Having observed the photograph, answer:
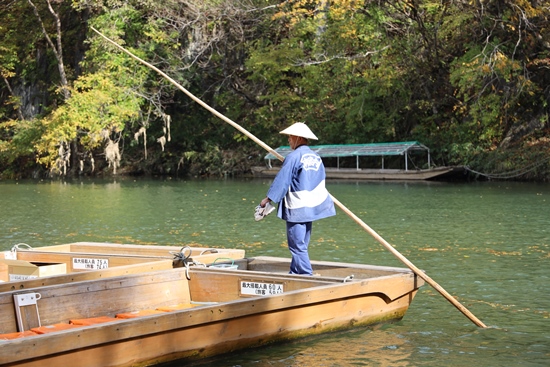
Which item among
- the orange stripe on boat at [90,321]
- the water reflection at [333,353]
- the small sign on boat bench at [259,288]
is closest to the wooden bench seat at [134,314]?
the orange stripe on boat at [90,321]

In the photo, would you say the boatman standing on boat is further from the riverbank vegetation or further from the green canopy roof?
the green canopy roof

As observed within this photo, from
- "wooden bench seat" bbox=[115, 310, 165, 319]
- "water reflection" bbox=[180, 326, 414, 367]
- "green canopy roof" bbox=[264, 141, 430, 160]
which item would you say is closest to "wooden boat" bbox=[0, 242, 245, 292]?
"wooden bench seat" bbox=[115, 310, 165, 319]

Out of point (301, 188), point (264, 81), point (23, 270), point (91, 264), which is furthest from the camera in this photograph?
point (264, 81)

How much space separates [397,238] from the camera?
16.8 meters

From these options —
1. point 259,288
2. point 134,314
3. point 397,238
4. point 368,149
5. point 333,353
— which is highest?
point 368,149

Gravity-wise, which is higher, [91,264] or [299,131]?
[299,131]

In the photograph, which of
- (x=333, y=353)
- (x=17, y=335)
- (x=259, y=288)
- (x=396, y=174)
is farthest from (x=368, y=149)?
(x=17, y=335)

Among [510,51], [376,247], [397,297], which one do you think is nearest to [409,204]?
[376,247]

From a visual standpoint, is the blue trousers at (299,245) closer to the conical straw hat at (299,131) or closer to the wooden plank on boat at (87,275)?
the conical straw hat at (299,131)

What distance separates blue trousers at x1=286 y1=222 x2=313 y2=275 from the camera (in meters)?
9.30

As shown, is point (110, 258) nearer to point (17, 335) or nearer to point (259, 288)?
point (259, 288)

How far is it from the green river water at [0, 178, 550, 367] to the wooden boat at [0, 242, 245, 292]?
2.33 metres

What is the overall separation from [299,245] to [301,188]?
592 mm

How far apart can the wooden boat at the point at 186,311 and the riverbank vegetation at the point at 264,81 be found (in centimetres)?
2313
